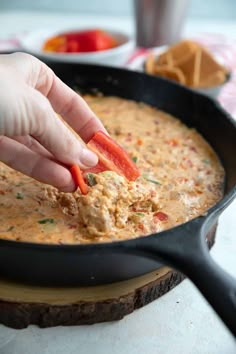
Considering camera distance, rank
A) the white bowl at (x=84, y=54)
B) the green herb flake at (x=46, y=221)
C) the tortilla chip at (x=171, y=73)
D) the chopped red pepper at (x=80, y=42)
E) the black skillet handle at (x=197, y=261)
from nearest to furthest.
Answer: the black skillet handle at (x=197, y=261) < the green herb flake at (x=46, y=221) < the tortilla chip at (x=171, y=73) < the white bowl at (x=84, y=54) < the chopped red pepper at (x=80, y=42)

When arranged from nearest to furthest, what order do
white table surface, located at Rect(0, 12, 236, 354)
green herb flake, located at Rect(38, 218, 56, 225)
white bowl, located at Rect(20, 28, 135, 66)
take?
1. white table surface, located at Rect(0, 12, 236, 354)
2. green herb flake, located at Rect(38, 218, 56, 225)
3. white bowl, located at Rect(20, 28, 135, 66)

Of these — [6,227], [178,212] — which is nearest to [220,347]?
[178,212]

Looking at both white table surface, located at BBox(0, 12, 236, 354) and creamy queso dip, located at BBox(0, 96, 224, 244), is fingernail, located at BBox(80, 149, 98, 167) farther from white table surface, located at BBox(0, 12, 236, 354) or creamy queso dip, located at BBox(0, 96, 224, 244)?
white table surface, located at BBox(0, 12, 236, 354)

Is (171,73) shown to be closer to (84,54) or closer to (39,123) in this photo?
(84,54)

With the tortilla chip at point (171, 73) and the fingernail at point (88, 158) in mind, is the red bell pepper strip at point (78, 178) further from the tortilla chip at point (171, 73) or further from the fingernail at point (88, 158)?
the tortilla chip at point (171, 73)

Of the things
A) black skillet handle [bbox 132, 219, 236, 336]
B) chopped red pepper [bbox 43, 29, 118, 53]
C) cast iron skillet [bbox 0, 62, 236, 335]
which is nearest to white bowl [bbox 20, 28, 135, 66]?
chopped red pepper [bbox 43, 29, 118, 53]

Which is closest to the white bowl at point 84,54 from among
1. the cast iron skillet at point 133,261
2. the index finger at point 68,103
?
the index finger at point 68,103

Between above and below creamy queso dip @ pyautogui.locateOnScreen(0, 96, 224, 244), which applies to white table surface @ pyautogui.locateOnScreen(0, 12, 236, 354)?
below

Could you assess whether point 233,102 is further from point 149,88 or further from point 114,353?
point 114,353
